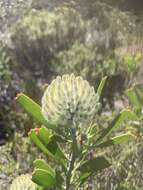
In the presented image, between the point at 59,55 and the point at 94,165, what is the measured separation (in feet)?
9.04

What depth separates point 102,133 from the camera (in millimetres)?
1233

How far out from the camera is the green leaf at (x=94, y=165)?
1.22 m

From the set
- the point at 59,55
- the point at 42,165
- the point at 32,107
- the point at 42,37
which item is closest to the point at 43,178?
the point at 42,165

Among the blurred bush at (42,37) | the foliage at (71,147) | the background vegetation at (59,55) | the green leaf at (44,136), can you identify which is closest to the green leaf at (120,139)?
the foliage at (71,147)

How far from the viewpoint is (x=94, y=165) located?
1.22m

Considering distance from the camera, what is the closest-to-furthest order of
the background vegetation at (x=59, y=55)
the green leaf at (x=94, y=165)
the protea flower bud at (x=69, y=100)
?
the protea flower bud at (x=69, y=100), the green leaf at (x=94, y=165), the background vegetation at (x=59, y=55)

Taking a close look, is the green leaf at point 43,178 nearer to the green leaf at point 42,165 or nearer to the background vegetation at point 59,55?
the green leaf at point 42,165

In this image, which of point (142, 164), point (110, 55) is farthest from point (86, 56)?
point (142, 164)

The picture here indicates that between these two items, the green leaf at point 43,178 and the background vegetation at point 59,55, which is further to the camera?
the background vegetation at point 59,55

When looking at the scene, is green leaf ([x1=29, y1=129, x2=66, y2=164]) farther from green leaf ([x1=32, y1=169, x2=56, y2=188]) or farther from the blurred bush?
the blurred bush

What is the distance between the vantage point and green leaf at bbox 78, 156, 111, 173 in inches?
47.9

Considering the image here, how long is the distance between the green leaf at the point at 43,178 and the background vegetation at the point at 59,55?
784mm

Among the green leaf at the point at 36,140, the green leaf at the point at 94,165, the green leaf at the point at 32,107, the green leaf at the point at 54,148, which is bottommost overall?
the green leaf at the point at 94,165

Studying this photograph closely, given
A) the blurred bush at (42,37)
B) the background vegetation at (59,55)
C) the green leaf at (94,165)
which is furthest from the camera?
the blurred bush at (42,37)
